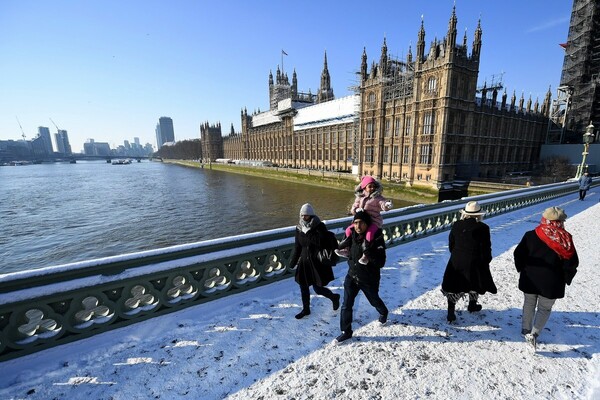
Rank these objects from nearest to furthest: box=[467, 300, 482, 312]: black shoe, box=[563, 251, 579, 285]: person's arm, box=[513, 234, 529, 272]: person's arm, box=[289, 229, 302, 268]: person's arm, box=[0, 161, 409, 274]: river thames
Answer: box=[563, 251, 579, 285]: person's arm, box=[513, 234, 529, 272]: person's arm, box=[289, 229, 302, 268]: person's arm, box=[467, 300, 482, 312]: black shoe, box=[0, 161, 409, 274]: river thames

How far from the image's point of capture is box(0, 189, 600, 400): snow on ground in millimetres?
2830

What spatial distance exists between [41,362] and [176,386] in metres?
1.78

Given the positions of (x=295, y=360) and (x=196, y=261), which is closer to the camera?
(x=295, y=360)

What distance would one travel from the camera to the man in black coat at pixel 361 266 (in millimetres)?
3384

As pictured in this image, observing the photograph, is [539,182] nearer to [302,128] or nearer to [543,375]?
[543,375]

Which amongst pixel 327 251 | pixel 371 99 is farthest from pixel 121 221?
pixel 371 99

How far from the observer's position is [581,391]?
272 cm

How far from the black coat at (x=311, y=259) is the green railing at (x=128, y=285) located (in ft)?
3.89

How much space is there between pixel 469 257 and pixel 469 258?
0.05 ft

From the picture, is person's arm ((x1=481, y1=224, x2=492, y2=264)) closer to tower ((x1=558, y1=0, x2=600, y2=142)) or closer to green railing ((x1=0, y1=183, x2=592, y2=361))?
green railing ((x1=0, y1=183, x2=592, y2=361))

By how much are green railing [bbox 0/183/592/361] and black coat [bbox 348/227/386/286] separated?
202cm

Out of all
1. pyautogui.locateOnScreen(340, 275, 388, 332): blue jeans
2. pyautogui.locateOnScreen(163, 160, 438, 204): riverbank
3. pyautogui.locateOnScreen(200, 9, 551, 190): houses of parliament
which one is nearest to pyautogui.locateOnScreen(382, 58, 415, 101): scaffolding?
pyautogui.locateOnScreen(200, 9, 551, 190): houses of parliament

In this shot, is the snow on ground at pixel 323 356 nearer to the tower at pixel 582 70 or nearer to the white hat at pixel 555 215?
the white hat at pixel 555 215

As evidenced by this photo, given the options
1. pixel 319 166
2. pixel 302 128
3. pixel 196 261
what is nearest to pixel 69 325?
pixel 196 261
